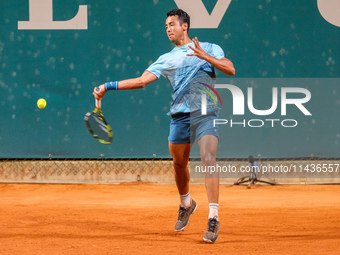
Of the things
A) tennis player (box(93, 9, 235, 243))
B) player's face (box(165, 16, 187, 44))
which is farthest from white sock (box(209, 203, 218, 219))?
player's face (box(165, 16, 187, 44))

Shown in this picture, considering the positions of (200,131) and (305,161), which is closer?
(200,131)

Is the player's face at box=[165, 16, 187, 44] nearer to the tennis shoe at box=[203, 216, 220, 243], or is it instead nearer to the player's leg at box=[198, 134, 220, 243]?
the player's leg at box=[198, 134, 220, 243]

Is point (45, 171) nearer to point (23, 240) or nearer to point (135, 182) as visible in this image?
point (135, 182)

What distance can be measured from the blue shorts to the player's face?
0.63 meters

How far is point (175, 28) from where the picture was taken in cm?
423

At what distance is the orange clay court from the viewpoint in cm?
368

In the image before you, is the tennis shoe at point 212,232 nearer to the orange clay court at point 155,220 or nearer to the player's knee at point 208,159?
the orange clay court at point 155,220

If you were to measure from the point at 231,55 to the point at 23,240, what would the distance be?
4.45 meters

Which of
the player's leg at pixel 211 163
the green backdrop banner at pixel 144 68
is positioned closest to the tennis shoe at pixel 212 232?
the player's leg at pixel 211 163

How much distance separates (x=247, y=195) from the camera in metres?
6.73

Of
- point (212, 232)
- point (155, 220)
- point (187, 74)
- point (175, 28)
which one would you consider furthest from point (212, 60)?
point (155, 220)

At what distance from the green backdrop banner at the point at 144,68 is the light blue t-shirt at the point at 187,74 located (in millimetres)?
3238

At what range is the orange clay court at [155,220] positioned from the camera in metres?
3.68

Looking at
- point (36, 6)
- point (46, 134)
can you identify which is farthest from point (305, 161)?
point (36, 6)
